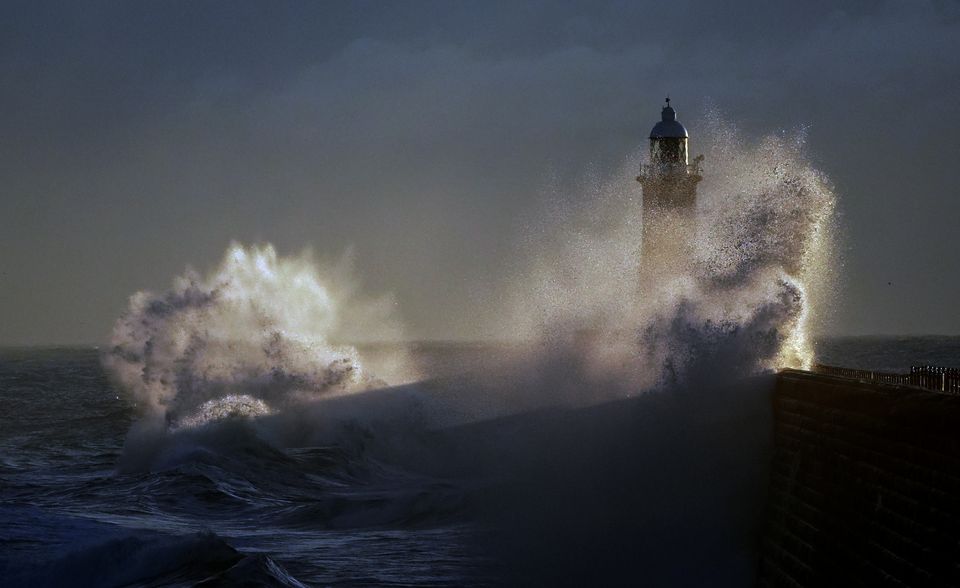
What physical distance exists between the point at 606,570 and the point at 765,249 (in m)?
9.53

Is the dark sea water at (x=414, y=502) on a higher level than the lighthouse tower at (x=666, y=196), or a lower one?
lower

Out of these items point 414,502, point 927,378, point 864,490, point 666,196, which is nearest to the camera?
point 864,490

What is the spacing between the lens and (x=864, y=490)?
1038 centimetres

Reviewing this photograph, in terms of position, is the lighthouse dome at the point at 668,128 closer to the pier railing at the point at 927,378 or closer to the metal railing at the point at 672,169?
the metal railing at the point at 672,169

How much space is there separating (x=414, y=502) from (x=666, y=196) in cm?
1394

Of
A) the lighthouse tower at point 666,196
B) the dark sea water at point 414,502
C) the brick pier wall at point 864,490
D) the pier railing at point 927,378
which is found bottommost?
the dark sea water at point 414,502

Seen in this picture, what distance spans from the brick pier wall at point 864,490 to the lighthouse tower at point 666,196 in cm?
1540

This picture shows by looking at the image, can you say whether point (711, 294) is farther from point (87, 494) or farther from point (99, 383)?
point (99, 383)

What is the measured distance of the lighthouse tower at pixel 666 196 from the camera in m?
29.3

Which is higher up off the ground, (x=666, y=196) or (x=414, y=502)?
(x=666, y=196)

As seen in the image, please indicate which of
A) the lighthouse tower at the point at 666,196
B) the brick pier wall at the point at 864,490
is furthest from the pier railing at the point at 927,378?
the lighthouse tower at the point at 666,196

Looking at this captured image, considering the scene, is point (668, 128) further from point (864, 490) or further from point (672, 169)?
point (864, 490)

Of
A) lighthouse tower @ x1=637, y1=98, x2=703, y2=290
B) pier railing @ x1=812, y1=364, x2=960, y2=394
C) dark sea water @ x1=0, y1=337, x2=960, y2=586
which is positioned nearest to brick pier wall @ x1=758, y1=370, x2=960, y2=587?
pier railing @ x1=812, y1=364, x2=960, y2=394

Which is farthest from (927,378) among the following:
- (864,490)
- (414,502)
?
(414,502)
